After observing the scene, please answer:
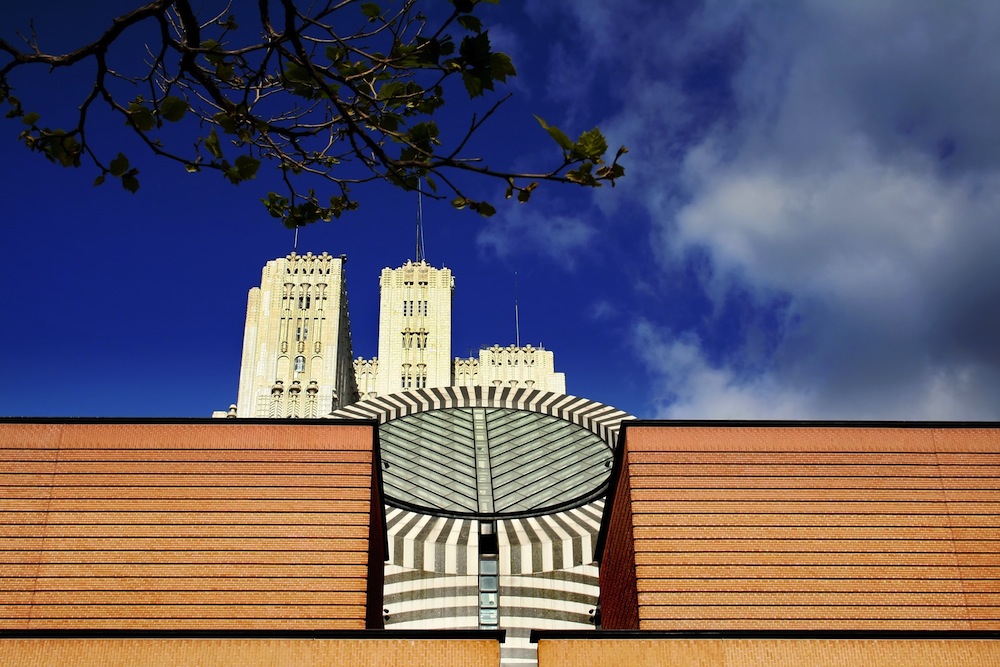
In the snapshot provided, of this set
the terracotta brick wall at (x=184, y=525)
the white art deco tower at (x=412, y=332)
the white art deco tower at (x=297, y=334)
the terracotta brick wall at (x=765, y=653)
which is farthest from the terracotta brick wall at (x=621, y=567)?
the white art deco tower at (x=412, y=332)

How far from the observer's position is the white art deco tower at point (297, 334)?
91875 millimetres

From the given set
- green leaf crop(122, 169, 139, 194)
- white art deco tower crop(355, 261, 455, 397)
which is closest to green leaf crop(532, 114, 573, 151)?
green leaf crop(122, 169, 139, 194)

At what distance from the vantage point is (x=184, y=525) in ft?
58.0

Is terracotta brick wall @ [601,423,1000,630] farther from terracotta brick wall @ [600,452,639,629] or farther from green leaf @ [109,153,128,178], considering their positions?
green leaf @ [109,153,128,178]

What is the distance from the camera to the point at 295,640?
1475 centimetres

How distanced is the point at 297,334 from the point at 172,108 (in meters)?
89.2

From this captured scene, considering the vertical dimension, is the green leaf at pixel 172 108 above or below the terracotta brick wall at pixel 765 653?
above

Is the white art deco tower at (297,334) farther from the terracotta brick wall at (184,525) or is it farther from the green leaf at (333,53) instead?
the green leaf at (333,53)

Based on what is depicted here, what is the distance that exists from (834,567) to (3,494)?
1540 cm

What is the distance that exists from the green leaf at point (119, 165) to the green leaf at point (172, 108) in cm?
45

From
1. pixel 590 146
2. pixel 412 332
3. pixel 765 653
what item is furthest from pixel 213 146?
pixel 412 332

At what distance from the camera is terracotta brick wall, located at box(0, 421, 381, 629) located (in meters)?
17.0

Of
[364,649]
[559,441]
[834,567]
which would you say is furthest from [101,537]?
[559,441]

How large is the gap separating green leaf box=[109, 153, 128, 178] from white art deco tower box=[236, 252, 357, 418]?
82160mm
